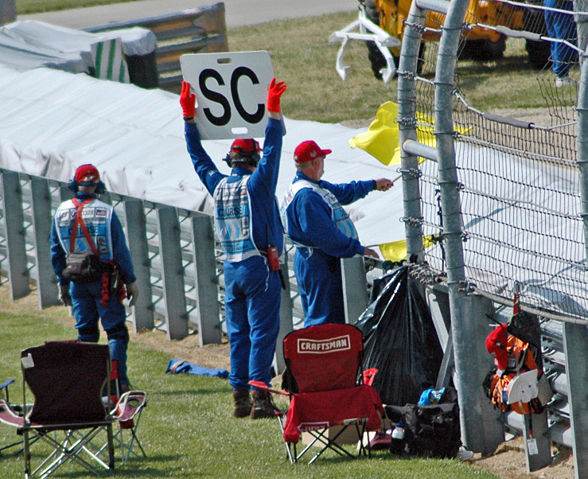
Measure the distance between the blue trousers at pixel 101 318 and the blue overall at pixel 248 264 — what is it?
3.70 ft

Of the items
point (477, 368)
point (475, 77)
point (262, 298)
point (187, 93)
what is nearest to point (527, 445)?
point (477, 368)

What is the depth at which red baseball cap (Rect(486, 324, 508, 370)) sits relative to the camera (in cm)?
689

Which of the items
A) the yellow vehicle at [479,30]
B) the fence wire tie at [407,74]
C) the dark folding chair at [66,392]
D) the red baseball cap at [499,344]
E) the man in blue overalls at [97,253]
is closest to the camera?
the red baseball cap at [499,344]

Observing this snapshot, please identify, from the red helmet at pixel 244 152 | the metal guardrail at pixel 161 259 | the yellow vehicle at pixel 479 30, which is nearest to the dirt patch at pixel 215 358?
the metal guardrail at pixel 161 259

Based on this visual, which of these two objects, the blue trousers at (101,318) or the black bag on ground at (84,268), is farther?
the blue trousers at (101,318)

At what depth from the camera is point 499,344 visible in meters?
6.90

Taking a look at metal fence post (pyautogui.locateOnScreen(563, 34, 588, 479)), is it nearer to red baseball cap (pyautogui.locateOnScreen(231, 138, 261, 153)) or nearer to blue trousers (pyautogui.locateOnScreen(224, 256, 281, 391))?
blue trousers (pyautogui.locateOnScreen(224, 256, 281, 391))

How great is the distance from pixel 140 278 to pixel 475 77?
10273mm

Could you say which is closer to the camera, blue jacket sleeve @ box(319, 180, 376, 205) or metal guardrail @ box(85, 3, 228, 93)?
blue jacket sleeve @ box(319, 180, 376, 205)

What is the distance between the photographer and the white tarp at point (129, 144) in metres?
10.5

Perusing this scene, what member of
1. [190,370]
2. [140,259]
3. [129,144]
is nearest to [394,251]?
[190,370]

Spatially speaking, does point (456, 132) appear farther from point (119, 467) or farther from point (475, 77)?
point (475, 77)

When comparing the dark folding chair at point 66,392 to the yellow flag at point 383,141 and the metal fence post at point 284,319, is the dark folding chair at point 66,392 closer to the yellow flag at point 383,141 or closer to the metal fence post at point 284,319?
the yellow flag at point 383,141

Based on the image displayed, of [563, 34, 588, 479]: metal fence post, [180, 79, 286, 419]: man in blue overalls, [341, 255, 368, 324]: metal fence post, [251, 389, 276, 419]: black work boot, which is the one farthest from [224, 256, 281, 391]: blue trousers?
[563, 34, 588, 479]: metal fence post
